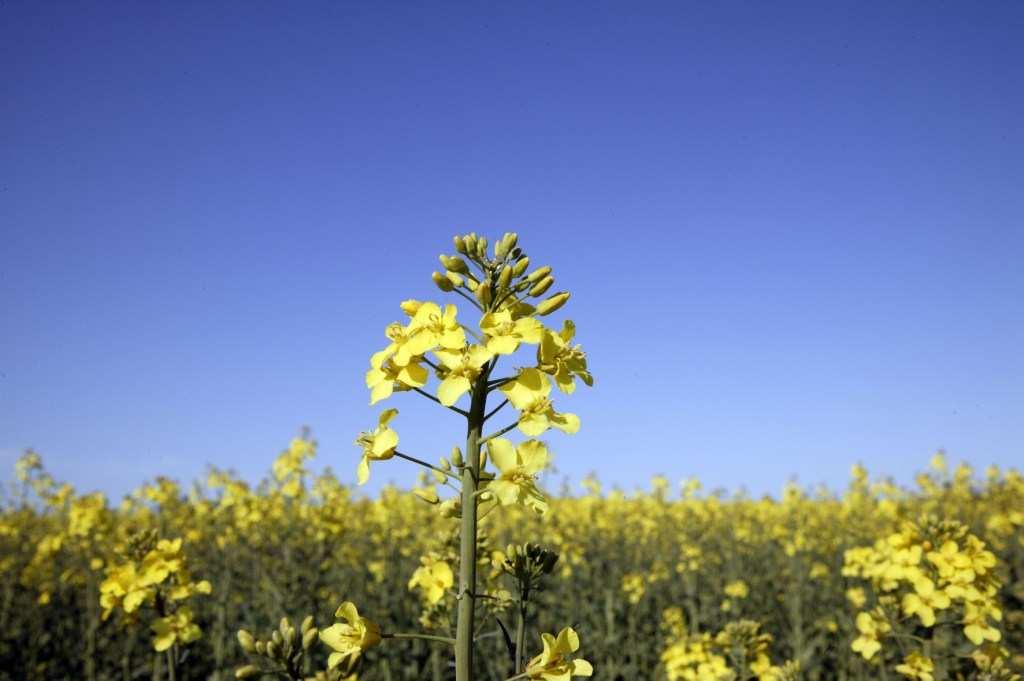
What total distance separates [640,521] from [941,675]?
13132 millimetres

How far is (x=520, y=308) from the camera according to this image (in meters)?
2.49

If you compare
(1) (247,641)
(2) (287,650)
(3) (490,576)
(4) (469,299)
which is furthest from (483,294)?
(3) (490,576)

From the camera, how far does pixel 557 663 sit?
2.27 metres

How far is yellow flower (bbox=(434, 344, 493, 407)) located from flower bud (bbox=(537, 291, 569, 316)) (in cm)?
29

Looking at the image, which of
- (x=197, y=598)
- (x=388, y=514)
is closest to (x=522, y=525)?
(x=388, y=514)

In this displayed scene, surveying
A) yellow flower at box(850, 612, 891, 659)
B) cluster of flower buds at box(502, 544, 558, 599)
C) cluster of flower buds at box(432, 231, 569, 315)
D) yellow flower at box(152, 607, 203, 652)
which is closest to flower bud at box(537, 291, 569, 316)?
cluster of flower buds at box(432, 231, 569, 315)

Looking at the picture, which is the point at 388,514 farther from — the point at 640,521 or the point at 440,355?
the point at 440,355

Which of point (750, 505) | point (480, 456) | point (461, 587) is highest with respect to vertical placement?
point (750, 505)

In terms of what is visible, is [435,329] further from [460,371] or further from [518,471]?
[518,471]

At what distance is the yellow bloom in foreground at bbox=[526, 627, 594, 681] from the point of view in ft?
7.36

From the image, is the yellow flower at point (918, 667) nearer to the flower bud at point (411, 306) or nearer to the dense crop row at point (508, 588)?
the dense crop row at point (508, 588)

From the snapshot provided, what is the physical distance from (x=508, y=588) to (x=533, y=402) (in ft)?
23.6

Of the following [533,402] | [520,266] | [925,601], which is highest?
[520,266]

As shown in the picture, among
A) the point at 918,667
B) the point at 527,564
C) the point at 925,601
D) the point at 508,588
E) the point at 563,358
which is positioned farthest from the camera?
the point at 508,588
